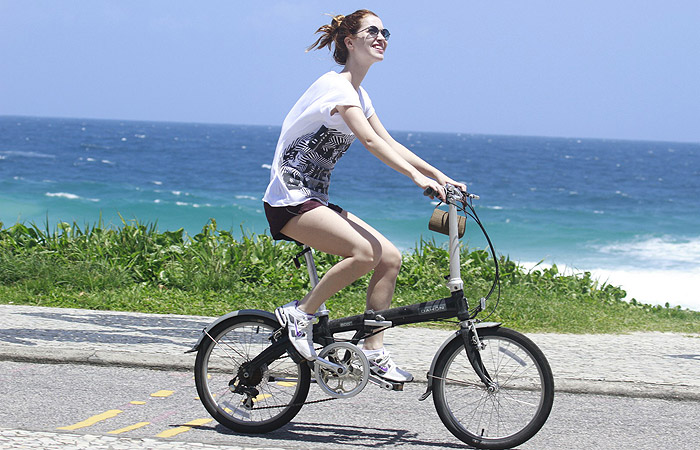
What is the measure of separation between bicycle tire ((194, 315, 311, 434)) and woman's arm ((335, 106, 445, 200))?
3.53 feet

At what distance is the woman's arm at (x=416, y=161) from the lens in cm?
429

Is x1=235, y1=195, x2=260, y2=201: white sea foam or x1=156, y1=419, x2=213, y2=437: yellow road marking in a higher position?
x1=235, y1=195, x2=260, y2=201: white sea foam

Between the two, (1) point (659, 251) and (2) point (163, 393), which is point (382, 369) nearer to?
(2) point (163, 393)

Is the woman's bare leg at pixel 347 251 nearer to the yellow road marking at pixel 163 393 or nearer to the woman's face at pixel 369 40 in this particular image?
the woman's face at pixel 369 40

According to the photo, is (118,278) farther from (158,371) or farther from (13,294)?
(158,371)

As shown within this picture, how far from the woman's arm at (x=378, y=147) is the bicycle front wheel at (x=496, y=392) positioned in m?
0.79

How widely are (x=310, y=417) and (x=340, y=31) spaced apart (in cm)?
209

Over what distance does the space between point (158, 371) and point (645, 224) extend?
36.3 metres

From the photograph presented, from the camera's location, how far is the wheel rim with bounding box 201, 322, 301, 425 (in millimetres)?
4547

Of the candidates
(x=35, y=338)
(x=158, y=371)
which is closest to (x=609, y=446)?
(x=158, y=371)

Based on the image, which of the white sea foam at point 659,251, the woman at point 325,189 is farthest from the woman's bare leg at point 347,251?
the white sea foam at point 659,251

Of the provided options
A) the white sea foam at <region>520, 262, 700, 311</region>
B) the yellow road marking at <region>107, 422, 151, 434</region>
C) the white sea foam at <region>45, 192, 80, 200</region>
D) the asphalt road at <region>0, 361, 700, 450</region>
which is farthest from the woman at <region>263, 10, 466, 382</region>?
the white sea foam at <region>45, 192, 80, 200</region>

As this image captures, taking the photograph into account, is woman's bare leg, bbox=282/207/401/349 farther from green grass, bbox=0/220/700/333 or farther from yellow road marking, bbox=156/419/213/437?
green grass, bbox=0/220/700/333

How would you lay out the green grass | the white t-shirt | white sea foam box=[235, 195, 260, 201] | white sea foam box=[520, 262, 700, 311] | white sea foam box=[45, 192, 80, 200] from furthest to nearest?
white sea foam box=[235, 195, 260, 201]
white sea foam box=[45, 192, 80, 200]
white sea foam box=[520, 262, 700, 311]
the green grass
the white t-shirt
